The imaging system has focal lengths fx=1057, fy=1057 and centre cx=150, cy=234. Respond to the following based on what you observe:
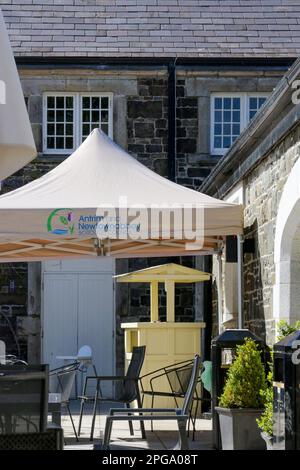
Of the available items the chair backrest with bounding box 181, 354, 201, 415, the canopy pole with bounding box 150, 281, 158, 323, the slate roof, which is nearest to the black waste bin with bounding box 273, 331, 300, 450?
the chair backrest with bounding box 181, 354, 201, 415

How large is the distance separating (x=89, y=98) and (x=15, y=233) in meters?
8.86

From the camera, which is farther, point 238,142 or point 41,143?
point 41,143

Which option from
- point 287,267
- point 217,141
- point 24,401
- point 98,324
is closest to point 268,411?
point 287,267

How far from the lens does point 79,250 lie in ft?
35.4

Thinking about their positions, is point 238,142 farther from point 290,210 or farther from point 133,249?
point 290,210

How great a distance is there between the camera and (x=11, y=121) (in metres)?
4.66

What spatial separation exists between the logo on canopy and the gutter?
1983 millimetres

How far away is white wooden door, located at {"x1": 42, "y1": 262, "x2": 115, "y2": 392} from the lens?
1722cm

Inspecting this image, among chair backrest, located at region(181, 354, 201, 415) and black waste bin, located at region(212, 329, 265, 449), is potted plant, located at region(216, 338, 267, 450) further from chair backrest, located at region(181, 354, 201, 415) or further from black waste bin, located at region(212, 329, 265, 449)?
chair backrest, located at region(181, 354, 201, 415)

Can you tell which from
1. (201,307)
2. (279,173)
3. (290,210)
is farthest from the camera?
(201,307)

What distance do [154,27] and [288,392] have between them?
1299cm

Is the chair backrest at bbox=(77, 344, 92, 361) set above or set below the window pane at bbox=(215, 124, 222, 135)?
below

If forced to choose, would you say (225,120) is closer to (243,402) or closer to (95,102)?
(95,102)

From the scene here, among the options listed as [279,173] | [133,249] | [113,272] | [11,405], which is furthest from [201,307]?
[11,405]
